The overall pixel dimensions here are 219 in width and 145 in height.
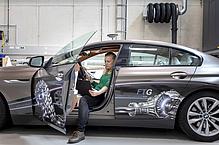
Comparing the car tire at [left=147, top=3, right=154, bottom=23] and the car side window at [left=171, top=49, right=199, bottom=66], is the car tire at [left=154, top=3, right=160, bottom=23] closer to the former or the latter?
the car tire at [left=147, top=3, right=154, bottom=23]

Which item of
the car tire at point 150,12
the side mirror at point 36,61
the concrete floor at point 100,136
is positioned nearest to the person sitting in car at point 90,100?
the concrete floor at point 100,136

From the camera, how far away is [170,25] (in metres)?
7.25

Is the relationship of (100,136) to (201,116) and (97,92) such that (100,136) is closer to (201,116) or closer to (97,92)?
(97,92)

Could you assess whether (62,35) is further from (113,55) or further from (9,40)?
(113,55)

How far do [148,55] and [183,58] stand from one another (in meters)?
0.41

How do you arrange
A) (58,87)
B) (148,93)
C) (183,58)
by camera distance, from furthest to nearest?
(183,58), (148,93), (58,87)

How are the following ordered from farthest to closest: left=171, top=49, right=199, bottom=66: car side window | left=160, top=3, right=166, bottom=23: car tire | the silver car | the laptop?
1. left=160, top=3, right=166, bottom=23: car tire
2. the laptop
3. left=171, top=49, right=199, bottom=66: car side window
4. the silver car

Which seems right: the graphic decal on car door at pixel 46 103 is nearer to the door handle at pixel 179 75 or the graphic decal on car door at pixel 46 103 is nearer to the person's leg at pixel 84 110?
the person's leg at pixel 84 110

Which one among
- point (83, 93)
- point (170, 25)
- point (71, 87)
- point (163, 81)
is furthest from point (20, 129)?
point (170, 25)

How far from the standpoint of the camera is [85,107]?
2.30 metres

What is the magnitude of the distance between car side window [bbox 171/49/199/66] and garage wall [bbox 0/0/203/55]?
5.05m

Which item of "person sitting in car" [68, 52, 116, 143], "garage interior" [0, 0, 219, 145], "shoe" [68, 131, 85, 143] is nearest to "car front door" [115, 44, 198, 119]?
"person sitting in car" [68, 52, 116, 143]

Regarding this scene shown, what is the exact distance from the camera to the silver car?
2229mm

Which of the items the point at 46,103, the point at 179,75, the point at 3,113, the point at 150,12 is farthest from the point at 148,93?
the point at 150,12
